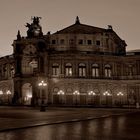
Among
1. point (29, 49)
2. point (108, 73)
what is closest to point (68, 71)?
point (108, 73)

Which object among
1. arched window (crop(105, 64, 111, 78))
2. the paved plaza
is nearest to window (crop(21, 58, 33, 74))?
arched window (crop(105, 64, 111, 78))

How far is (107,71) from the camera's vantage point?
81.1m

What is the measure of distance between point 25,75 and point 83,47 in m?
18.3

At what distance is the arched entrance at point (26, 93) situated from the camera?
7669cm

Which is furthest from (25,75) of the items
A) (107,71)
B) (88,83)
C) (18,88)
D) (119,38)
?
(119,38)

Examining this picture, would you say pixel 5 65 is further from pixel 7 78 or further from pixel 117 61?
pixel 117 61

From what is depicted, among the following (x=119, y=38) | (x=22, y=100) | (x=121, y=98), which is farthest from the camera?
(x=119, y=38)

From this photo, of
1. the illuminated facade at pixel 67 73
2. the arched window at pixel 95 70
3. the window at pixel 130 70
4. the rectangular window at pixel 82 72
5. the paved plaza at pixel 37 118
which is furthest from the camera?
the window at pixel 130 70

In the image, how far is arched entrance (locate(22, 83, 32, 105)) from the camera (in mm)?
76688

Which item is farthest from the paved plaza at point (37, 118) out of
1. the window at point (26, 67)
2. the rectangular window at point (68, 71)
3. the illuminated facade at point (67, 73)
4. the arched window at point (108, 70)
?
the arched window at point (108, 70)

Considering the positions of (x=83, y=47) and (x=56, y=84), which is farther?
(x=83, y=47)

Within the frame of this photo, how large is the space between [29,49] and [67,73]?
36.9 feet

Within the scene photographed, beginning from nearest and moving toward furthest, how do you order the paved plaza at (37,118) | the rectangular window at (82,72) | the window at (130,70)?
the paved plaza at (37,118) → the rectangular window at (82,72) → the window at (130,70)

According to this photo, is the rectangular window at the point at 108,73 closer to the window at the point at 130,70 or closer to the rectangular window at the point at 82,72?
the window at the point at 130,70
